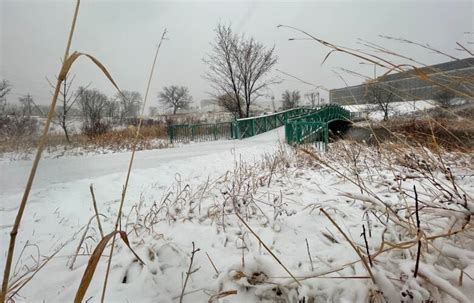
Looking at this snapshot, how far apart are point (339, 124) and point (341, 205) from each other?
26687 mm

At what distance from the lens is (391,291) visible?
847mm

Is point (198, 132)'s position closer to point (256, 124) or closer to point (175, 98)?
point (256, 124)

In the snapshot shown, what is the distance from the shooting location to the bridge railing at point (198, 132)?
14.6 meters

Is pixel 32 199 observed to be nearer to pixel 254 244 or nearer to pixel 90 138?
pixel 254 244

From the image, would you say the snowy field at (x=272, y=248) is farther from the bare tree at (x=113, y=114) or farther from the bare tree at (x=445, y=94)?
the bare tree at (x=113, y=114)

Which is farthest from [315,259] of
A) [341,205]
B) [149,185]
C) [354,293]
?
[149,185]

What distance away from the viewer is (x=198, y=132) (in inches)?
584

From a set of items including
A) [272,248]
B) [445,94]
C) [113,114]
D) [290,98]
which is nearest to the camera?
[272,248]

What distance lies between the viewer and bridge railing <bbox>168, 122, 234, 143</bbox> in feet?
47.8

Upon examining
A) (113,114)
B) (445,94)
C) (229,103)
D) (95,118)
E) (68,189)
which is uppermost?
(229,103)

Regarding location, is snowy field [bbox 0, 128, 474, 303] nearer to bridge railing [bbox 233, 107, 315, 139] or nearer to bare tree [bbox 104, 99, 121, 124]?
bridge railing [bbox 233, 107, 315, 139]

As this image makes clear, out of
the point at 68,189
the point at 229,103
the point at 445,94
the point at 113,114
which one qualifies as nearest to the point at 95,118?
the point at 113,114

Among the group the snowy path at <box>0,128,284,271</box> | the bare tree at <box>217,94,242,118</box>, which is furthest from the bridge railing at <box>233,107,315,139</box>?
the snowy path at <box>0,128,284,271</box>

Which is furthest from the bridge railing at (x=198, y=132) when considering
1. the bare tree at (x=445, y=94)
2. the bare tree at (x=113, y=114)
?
the bare tree at (x=445, y=94)
